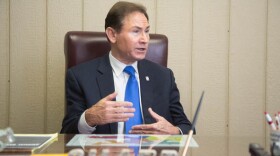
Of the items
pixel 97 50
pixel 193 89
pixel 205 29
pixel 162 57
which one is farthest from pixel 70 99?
pixel 205 29

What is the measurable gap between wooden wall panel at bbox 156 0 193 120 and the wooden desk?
1023 mm

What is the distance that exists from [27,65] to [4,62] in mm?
151

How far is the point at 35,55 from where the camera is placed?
2273 millimetres

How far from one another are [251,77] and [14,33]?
1.62m

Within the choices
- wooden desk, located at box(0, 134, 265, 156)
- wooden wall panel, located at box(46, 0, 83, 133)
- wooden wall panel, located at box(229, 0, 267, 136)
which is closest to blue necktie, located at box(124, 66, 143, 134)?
wooden desk, located at box(0, 134, 265, 156)

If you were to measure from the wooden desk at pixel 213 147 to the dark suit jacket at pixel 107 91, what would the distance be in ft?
1.26

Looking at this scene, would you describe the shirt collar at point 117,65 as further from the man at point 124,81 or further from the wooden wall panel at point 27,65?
the wooden wall panel at point 27,65

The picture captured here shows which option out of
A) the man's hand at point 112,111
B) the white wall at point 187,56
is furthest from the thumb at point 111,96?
the white wall at point 187,56

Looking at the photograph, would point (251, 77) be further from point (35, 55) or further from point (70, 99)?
point (35, 55)

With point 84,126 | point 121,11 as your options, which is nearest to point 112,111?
point 84,126

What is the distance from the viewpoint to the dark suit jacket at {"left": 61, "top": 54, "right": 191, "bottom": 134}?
173 cm

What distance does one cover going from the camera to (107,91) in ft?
5.87

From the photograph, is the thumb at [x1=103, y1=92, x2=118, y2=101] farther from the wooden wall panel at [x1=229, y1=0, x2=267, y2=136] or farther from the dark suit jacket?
the wooden wall panel at [x1=229, y1=0, x2=267, y2=136]

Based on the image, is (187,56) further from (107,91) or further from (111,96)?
(111,96)
